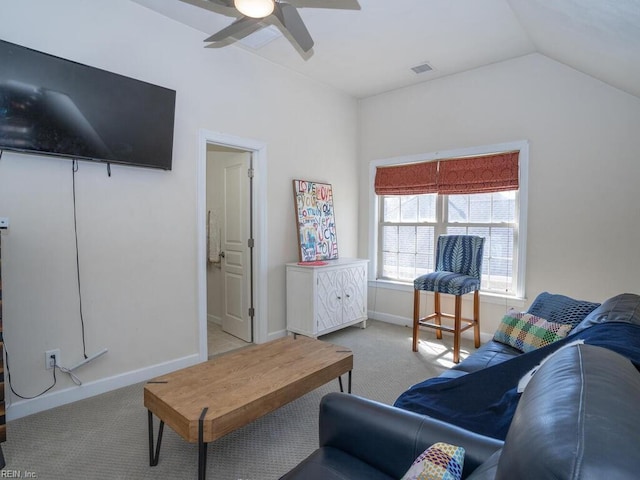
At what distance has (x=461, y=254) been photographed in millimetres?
3670

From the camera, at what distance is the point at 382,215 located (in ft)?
15.8

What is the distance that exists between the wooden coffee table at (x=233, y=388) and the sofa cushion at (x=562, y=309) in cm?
137

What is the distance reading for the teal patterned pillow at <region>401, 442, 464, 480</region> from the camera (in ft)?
2.97

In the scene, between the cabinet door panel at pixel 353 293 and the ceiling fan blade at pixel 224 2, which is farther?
the cabinet door panel at pixel 353 293

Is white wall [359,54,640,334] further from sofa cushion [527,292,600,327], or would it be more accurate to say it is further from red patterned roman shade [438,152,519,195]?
sofa cushion [527,292,600,327]

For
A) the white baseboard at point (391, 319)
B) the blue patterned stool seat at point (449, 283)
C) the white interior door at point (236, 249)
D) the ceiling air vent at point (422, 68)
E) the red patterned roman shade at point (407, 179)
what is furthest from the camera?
the white baseboard at point (391, 319)

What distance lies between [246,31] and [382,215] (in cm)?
312

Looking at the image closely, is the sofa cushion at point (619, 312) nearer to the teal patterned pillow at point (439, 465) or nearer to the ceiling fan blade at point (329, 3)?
the teal patterned pillow at point (439, 465)

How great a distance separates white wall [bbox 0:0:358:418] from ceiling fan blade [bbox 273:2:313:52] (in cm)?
148

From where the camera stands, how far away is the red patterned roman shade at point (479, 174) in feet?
12.0

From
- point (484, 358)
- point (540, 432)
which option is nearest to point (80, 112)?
point (540, 432)

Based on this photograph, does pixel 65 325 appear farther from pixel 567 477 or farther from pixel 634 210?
pixel 634 210

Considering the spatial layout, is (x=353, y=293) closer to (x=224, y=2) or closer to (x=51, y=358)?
(x=51, y=358)

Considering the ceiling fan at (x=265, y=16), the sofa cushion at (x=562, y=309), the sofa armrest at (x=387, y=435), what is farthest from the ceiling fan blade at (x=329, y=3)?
the sofa cushion at (x=562, y=309)
